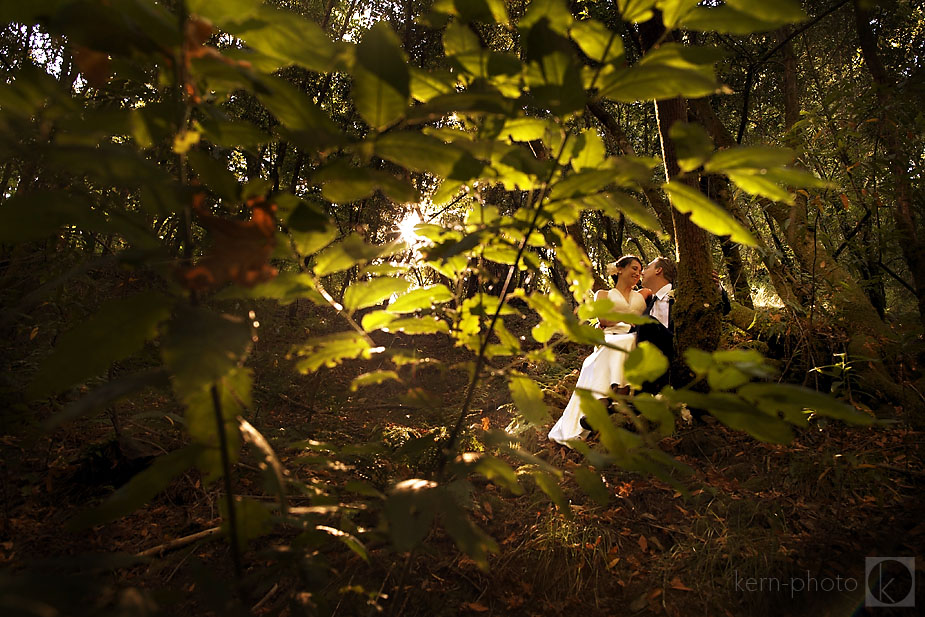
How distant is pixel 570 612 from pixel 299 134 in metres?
2.70

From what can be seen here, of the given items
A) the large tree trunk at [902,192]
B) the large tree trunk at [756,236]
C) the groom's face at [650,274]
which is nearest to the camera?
the large tree trunk at [902,192]

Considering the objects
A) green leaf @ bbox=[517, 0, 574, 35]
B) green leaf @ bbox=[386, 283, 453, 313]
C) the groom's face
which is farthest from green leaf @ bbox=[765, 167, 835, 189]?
the groom's face

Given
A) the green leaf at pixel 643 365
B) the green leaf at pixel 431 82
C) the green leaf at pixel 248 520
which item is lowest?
the green leaf at pixel 248 520

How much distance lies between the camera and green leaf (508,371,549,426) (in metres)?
1.01

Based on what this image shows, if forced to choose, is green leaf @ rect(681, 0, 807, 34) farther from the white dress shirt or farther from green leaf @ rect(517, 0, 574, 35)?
the white dress shirt

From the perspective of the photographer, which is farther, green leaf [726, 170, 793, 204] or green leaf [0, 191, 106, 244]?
green leaf [726, 170, 793, 204]

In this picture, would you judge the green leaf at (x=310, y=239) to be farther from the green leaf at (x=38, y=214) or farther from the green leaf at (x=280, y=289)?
the green leaf at (x=38, y=214)

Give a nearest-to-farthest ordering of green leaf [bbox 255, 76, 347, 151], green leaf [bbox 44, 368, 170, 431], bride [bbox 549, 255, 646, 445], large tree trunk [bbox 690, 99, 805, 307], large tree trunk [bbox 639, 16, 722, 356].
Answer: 1. green leaf [bbox 44, 368, 170, 431]
2. green leaf [bbox 255, 76, 347, 151]
3. large tree trunk [bbox 639, 16, 722, 356]
4. large tree trunk [bbox 690, 99, 805, 307]
5. bride [bbox 549, 255, 646, 445]

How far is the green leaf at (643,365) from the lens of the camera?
2.53 ft

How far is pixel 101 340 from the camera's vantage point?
55cm

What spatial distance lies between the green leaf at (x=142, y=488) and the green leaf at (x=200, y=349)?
0.73 feet

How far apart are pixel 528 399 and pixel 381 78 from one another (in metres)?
Answer: 0.69

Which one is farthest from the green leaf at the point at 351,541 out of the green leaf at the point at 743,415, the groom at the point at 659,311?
the groom at the point at 659,311

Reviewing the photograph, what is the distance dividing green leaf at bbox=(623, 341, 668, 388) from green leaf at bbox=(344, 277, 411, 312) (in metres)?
0.44
